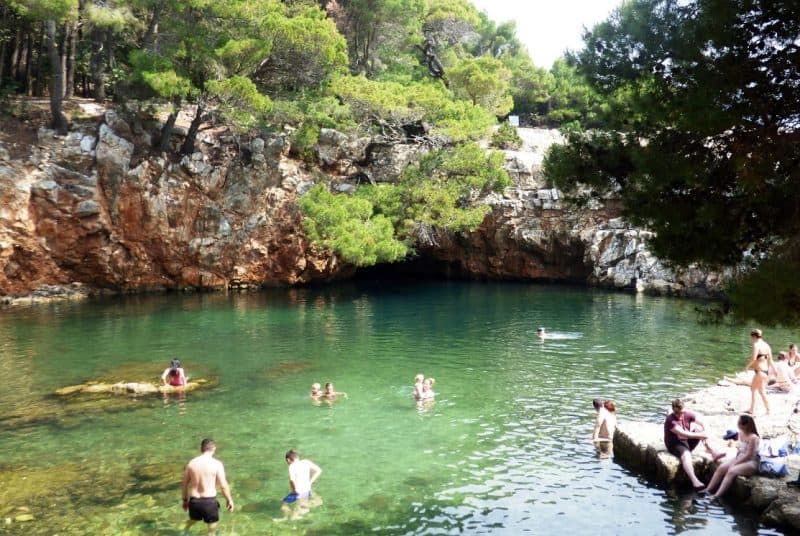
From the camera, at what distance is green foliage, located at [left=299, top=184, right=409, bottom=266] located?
109ft

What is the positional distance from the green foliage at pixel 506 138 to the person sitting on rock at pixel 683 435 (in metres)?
33.1

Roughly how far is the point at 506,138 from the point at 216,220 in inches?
756

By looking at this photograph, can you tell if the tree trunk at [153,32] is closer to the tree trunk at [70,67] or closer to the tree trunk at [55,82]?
the tree trunk at [70,67]

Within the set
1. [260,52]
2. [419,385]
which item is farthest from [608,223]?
[419,385]

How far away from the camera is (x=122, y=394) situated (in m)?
16.9

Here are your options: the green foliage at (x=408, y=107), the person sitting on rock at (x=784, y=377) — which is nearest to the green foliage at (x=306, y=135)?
the green foliage at (x=408, y=107)

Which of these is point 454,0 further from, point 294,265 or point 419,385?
point 419,385

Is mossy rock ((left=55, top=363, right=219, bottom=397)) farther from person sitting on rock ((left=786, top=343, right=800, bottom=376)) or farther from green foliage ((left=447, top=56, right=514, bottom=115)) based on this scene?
green foliage ((left=447, top=56, right=514, bottom=115))

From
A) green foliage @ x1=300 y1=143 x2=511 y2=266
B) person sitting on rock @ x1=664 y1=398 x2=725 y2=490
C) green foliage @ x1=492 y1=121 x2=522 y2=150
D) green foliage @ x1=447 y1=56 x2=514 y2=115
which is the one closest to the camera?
person sitting on rock @ x1=664 y1=398 x2=725 y2=490

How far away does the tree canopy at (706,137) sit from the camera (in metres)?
7.39

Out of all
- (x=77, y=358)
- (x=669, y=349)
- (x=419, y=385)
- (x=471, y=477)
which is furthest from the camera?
(x=669, y=349)

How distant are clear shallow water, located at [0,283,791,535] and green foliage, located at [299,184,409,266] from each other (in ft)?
14.6

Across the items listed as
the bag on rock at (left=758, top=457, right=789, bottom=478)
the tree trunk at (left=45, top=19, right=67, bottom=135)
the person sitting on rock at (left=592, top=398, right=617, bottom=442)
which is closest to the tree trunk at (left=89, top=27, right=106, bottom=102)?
the tree trunk at (left=45, top=19, right=67, bottom=135)

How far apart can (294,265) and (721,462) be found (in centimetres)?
3189
